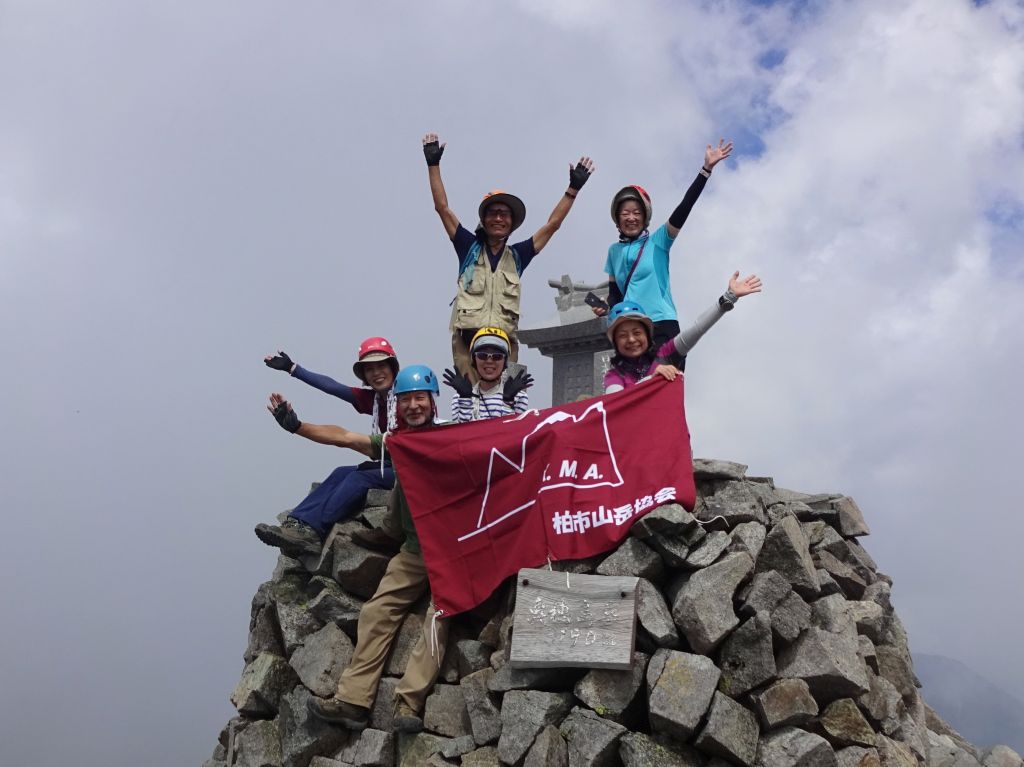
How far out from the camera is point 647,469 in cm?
879

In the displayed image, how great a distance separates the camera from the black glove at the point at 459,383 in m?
10.5

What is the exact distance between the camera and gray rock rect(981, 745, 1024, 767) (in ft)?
32.1

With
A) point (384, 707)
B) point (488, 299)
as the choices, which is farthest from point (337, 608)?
point (488, 299)

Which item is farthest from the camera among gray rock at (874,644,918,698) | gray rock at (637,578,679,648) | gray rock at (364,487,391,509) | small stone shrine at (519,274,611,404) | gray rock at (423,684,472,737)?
small stone shrine at (519,274,611,404)

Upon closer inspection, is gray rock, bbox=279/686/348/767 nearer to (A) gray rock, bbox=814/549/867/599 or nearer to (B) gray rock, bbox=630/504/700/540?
(B) gray rock, bbox=630/504/700/540

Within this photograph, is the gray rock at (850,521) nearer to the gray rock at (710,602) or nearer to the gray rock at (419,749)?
the gray rock at (710,602)

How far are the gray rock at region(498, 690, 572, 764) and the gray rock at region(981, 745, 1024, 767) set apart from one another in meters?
5.61

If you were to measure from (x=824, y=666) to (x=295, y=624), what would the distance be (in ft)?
21.0

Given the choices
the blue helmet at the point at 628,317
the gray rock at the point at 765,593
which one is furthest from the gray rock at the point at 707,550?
the blue helmet at the point at 628,317

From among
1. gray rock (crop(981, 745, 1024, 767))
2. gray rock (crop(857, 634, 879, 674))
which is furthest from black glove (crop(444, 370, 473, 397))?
gray rock (crop(981, 745, 1024, 767))

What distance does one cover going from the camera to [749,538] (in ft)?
27.4

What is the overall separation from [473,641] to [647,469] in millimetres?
2655

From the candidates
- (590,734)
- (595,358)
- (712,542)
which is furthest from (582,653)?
(595,358)

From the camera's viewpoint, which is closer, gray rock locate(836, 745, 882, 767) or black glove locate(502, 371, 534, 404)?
gray rock locate(836, 745, 882, 767)
